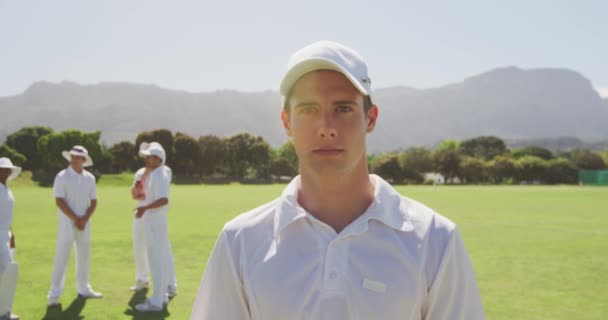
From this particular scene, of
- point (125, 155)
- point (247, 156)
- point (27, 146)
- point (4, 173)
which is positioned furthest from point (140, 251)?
point (125, 155)

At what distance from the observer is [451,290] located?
178 cm

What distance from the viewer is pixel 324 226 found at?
5.99ft

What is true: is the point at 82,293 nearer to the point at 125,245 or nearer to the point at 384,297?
the point at 125,245

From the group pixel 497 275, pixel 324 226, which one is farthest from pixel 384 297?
pixel 497 275

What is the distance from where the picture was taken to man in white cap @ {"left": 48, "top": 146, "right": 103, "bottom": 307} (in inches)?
336

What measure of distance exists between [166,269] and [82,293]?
1589 mm

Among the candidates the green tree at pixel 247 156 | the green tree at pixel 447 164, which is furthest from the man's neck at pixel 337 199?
the green tree at pixel 247 156

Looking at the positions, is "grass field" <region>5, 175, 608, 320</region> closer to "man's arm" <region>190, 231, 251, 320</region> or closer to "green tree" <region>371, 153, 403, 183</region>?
"man's arm" <region>190, 231, 251, 320</region>

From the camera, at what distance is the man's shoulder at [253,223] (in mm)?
1902

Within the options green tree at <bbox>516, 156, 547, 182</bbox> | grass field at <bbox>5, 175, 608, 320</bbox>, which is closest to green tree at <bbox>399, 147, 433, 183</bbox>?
green tree at <bbox>516, 156, 547, 182</bbox>

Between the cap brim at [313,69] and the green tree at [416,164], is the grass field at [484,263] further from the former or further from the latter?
the green tree at [416,164]

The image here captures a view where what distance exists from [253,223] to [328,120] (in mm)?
463

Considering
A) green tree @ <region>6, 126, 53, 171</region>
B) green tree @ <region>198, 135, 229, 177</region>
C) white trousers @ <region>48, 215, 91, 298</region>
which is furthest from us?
green tree @ <region>198, 135, 229, 177</region>

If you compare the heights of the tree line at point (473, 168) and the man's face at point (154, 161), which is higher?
the man's face at point (154, 161)
